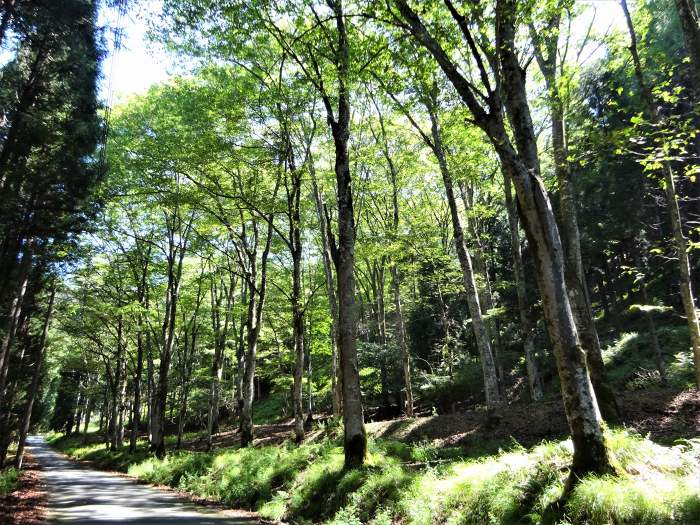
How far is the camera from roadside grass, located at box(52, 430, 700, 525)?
13.7ft

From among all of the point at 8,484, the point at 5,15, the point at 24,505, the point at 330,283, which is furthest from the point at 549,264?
the point at 8,484

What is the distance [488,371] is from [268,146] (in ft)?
33.5

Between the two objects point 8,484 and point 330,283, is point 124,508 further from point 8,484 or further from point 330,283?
point 330,283

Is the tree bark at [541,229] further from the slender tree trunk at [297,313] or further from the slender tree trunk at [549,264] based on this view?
the slender tree trunk at [297,313]

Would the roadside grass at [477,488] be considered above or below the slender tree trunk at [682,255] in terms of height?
below

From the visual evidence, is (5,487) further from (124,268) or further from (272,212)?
(124,268)

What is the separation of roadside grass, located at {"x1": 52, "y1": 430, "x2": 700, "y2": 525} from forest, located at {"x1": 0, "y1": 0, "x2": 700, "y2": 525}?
34 mm

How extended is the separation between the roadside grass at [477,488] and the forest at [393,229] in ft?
0.11

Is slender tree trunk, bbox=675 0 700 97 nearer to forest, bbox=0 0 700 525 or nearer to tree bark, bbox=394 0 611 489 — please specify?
forest, bbox=0 0 700 525

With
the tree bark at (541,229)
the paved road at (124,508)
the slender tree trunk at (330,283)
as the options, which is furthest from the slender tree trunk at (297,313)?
the tree bark at (541,229)

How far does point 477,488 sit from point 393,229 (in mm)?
12783

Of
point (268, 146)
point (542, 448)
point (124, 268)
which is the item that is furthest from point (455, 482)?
point (124, 268)

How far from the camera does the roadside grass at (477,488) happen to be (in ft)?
13.7

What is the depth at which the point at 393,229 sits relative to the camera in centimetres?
1753
